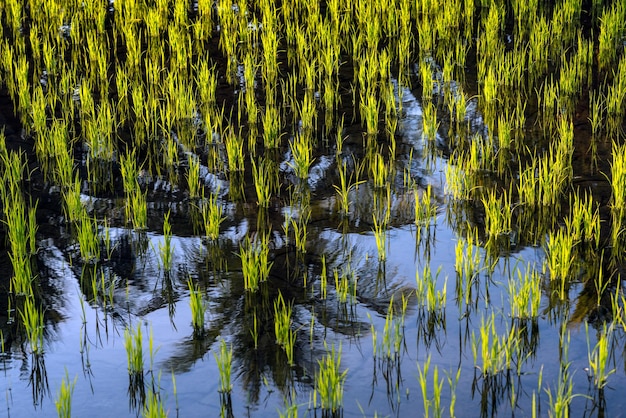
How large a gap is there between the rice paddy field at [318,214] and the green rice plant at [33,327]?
20mm

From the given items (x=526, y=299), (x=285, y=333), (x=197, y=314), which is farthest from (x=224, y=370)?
(x=526, y=299)

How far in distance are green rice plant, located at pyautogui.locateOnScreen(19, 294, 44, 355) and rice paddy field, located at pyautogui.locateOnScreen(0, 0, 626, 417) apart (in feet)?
0.06

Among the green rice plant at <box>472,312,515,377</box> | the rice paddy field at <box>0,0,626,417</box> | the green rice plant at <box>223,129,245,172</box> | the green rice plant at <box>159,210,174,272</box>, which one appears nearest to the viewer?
the green rice plant at <box>472,312,515,377</box>

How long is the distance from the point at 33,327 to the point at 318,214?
161 centimetres

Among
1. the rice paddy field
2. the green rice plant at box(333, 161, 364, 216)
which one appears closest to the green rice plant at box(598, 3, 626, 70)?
the rice paddy field

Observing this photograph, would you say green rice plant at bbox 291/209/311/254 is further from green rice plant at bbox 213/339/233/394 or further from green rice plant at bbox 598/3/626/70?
green rice plant at bbox 598/3/626/70

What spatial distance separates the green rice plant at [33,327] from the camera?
2977 millimetres

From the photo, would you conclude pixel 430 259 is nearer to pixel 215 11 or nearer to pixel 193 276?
pixel 193 276

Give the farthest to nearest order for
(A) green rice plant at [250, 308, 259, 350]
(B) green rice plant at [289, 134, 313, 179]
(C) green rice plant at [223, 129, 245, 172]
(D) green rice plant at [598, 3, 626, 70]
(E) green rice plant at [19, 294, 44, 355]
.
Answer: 1. (D) green rice plant at [598, 3, 626, 70]
2. (C) green rice plant at [223, 129, 245, 172]
3. (B) green rice plant at [289, 134, 313, 179]
4. (A) green rice plant at [250, 308, 259, 350]
5. (E) green rice plant at [19, 294, 44, 355]

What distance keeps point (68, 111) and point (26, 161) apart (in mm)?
750

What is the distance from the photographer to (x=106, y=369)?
297 cm

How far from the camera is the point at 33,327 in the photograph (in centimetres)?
298

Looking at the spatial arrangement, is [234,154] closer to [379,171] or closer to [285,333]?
[379,171]

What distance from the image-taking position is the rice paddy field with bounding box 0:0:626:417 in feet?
9.43
